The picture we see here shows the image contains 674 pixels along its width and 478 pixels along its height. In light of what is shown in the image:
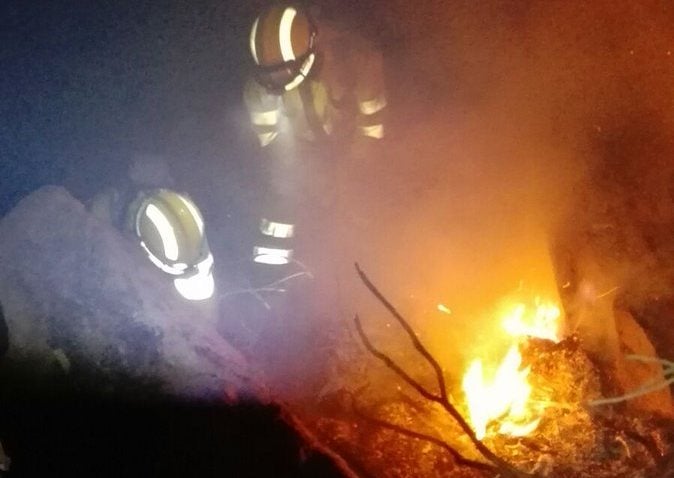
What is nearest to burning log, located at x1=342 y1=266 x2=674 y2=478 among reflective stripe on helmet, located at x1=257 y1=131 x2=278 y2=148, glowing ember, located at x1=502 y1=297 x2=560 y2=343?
glowing ember, located at x1=502 y1=297 x2=560 y2=343

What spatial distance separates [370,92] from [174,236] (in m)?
1.72

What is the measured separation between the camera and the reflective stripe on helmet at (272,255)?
493 centimetres

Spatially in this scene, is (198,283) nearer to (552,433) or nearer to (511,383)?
(511,383)

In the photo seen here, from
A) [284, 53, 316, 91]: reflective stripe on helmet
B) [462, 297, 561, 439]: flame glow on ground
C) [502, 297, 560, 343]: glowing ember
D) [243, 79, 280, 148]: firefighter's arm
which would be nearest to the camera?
[462, 297, 561, 439]: flame glow on ground

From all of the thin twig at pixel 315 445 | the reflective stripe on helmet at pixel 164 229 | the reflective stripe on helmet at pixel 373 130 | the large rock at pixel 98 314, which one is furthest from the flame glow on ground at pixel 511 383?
the reflective stripe on helmet at pixel 164 229

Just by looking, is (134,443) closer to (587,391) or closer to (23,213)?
(23,213)

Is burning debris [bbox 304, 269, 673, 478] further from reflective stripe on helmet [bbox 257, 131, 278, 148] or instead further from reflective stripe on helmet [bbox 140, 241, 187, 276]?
reflective stripe on helmet [bbox 257, 131, 278, 148]

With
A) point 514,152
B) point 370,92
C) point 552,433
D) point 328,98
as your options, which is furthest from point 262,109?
point 552,433

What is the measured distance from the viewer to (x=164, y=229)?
4.12 m

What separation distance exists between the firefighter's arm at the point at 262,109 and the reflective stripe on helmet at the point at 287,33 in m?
0.32

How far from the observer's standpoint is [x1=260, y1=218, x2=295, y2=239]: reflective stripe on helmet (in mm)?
4891

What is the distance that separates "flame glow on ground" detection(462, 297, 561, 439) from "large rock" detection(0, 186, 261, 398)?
1342 mm

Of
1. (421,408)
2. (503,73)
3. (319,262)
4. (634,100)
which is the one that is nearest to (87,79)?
(319,262)

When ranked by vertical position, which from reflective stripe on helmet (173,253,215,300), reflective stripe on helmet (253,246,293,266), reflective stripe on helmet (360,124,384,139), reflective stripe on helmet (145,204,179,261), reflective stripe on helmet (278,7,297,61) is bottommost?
reflective stripe on helmet (173,253,215,300)
